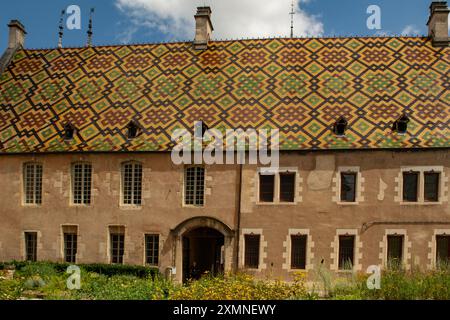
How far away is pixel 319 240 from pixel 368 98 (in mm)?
6731

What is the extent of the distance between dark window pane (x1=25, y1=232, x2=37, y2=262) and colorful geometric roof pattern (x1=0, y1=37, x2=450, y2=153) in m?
3.73

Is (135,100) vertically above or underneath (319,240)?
above

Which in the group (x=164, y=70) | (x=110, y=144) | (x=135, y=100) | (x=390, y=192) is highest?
(x=164, y=70)

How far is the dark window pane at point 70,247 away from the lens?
22.2 metres

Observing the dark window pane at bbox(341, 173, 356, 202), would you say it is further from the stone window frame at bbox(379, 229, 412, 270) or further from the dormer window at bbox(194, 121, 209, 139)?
the dormer window at bbox(194, 121, 209, 139)

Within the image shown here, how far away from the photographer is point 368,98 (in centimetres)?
2258

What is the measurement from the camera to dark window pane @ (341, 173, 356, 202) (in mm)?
20609

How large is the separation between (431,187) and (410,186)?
0.78 metres

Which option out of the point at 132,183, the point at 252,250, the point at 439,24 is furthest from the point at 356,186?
the point at 439,24

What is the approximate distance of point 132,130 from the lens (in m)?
22.5

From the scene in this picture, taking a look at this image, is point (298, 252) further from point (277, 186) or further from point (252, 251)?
point (277, 186)

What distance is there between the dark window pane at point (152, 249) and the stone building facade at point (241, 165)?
0.06m
